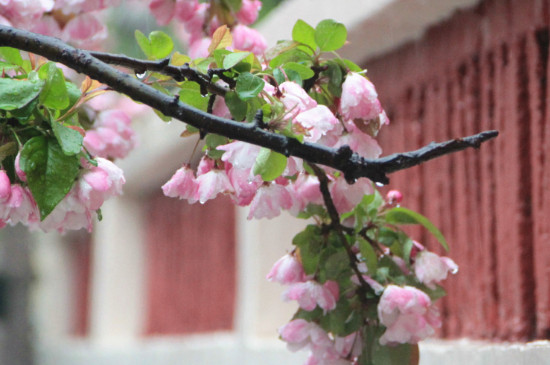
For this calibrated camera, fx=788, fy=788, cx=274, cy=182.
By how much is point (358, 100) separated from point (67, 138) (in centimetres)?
19

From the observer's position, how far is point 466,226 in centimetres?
86

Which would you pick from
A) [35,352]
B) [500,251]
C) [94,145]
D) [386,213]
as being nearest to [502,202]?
[500,251]

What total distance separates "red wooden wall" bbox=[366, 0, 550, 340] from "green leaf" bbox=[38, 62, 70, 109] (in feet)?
1.47

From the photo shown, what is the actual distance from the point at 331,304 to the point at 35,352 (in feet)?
6.22

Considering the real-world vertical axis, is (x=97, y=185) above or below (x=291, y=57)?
below

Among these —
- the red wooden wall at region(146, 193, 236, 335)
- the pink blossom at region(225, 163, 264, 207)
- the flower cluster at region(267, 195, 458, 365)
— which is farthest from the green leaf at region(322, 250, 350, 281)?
the red wooden wall at region(146, 193, 236, 335)

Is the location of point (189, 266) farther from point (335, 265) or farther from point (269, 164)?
point (269, 164)

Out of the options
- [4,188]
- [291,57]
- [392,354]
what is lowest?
[392,354]

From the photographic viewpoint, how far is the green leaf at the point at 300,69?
0.54 m

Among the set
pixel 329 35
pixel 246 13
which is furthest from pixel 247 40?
pixel 329 35

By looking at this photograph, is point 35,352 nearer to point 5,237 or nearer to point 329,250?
point 5,237

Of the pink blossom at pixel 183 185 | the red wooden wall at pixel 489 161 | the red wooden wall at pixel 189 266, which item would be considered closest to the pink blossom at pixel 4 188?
the pink blossom at pixel 183 185

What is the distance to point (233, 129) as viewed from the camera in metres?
0.45

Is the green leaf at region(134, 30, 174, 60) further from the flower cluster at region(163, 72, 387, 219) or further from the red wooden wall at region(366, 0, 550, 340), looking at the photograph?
the red wooden wall at region(366, 0, 550, 340)
